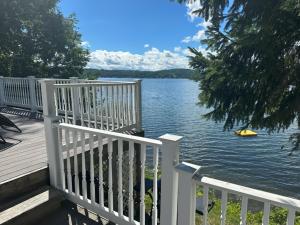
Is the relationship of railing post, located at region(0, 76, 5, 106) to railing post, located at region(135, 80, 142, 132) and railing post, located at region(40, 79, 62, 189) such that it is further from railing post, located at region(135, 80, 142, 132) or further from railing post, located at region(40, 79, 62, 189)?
railing post, located at region(40, 79, 62, 189)

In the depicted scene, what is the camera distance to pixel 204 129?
18.5 metres

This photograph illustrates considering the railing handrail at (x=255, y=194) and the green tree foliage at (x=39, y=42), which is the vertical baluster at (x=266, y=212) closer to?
the railing handrail at (x=255, y=194)

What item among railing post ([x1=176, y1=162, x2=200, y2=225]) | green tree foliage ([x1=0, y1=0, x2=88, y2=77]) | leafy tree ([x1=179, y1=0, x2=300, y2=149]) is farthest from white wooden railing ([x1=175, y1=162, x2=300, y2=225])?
green tree foliage ([x1=0, y1=0, x2=88, y2=77])

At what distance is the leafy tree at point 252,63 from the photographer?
14.6 feet

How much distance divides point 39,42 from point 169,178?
56.6ft

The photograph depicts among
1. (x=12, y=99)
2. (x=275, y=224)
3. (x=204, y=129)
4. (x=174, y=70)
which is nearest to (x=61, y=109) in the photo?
(x=12, y=99)

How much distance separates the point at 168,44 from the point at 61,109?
167ft

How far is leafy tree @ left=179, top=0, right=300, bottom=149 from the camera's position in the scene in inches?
175

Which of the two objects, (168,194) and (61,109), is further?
(61,109)

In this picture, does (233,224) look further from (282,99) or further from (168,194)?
(168,194)

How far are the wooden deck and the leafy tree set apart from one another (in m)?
3.74

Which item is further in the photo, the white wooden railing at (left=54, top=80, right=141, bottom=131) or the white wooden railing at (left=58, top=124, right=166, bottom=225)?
the white wooden railing at (left=54, top=80, right=141, bottom=131)

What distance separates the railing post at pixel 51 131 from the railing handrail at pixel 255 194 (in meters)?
2.00

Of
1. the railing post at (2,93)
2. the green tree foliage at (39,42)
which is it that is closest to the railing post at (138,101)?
the railing post at (2,93)
